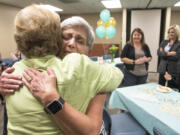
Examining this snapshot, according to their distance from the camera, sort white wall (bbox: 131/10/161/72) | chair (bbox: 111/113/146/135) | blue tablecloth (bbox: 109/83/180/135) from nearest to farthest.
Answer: blue tablecloth (bbox: 109/83/180/135), chair (bbox: 111/113/146/135), white wall (bbox: 131/10/161/72)

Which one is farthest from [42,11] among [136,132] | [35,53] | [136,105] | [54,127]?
[136,132]

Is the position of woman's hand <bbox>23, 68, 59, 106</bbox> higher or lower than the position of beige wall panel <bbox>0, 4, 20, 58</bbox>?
lower

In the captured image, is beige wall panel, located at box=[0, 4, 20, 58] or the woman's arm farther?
beige wall panel, located at box=[0, 4, 20, 58]

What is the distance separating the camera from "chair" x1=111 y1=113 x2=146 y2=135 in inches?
63.5

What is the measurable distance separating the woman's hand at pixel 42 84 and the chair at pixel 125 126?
1.33 metres

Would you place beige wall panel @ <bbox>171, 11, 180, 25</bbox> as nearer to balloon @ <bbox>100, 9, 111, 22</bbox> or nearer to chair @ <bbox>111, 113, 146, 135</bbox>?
balloon @ <bbox>100, 9, 111, 22</bbox>

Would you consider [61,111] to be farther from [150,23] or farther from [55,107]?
[150,23]

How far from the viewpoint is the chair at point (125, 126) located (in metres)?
1.61

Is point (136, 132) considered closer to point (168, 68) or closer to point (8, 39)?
point (168, 68)

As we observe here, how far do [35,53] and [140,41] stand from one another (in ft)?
8.76

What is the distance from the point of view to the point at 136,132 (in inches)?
63.5

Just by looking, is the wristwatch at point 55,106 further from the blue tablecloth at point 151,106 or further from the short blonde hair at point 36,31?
the blue tablecloth at point 151,106

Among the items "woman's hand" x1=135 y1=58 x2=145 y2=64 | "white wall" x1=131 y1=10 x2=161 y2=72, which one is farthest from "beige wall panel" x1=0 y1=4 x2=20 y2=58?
"white wall" x1=131 y1=10 x2=161 y2=72

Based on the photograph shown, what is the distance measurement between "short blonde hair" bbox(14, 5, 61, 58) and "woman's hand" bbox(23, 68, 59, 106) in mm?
92
